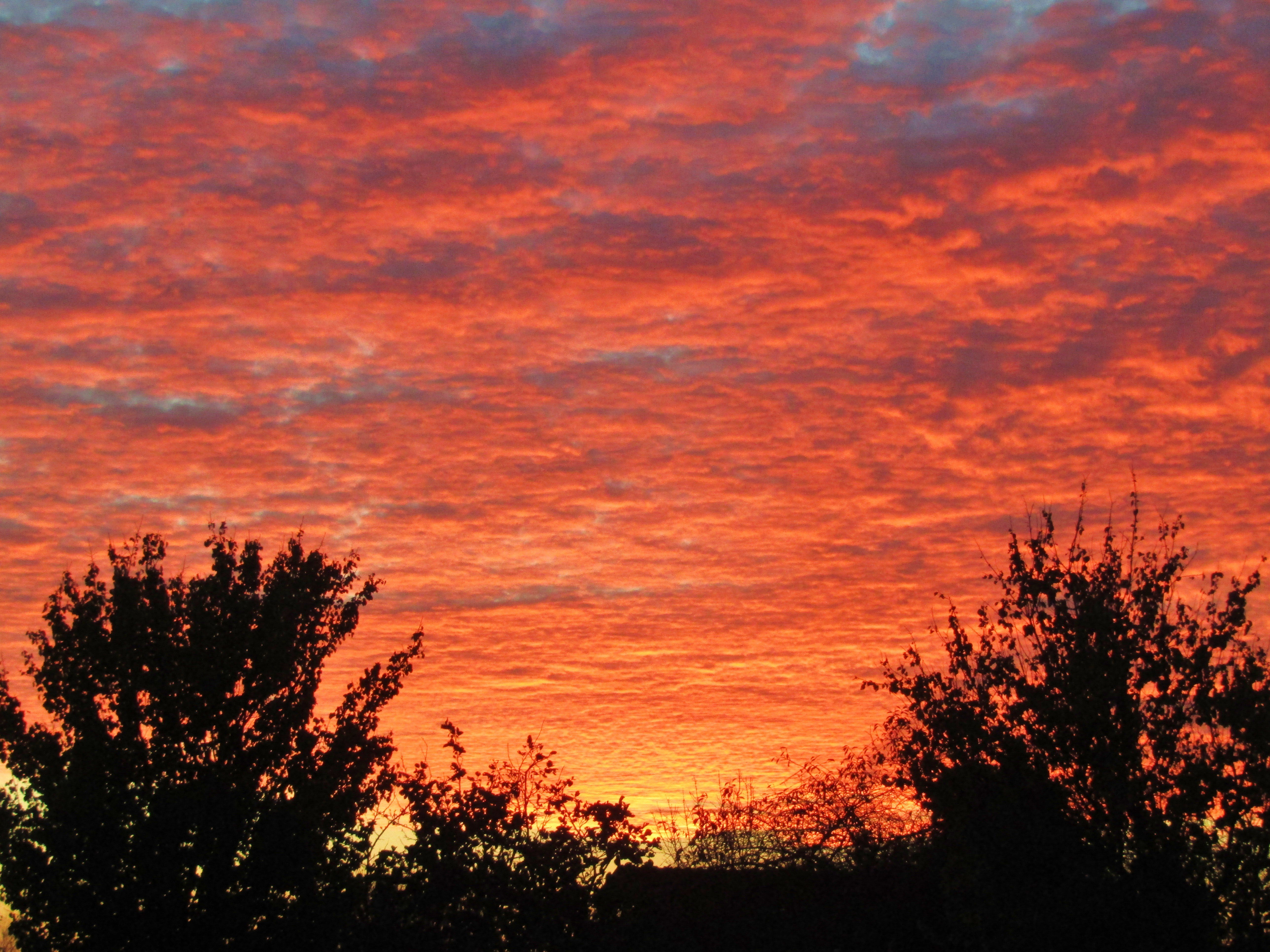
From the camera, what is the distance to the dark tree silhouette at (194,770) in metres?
20.5

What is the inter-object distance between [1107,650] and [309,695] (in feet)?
51.1

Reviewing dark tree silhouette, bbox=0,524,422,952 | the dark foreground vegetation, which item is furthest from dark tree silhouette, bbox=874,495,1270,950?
dark tree silhouette, bbox=0,524,422,952

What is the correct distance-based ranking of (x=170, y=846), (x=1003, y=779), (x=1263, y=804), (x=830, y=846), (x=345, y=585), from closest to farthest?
(x=1263, y=804) → (x=1003, y=779) → (x=170, y=846) → (x=830, y=846) → (x=345, y=585)

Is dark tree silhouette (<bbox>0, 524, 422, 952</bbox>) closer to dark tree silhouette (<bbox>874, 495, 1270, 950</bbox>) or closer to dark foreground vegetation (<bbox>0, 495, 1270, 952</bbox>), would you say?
dark foreground vegetation (<bbox>0, 495, 1270, 952</bbox>)

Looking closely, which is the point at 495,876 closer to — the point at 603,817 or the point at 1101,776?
the point at 603,817

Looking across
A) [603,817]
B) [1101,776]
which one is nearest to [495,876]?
[603,817]

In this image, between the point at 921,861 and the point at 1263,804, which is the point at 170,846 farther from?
the point at 1263,804

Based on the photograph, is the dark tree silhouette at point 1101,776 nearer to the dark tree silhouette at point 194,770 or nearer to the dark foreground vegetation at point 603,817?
the dark foreground vegetation at point 603,817

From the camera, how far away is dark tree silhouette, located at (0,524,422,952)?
20.5 m

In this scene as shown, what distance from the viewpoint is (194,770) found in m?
22.0

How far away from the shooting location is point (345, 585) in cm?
2498

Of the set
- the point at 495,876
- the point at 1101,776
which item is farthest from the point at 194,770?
the point at 1101,776

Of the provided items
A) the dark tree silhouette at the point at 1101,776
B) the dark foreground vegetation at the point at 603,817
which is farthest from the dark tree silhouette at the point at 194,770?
the dark tree silhouette at the point at 1101,776

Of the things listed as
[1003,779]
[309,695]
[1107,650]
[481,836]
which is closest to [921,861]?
[1003,779]
